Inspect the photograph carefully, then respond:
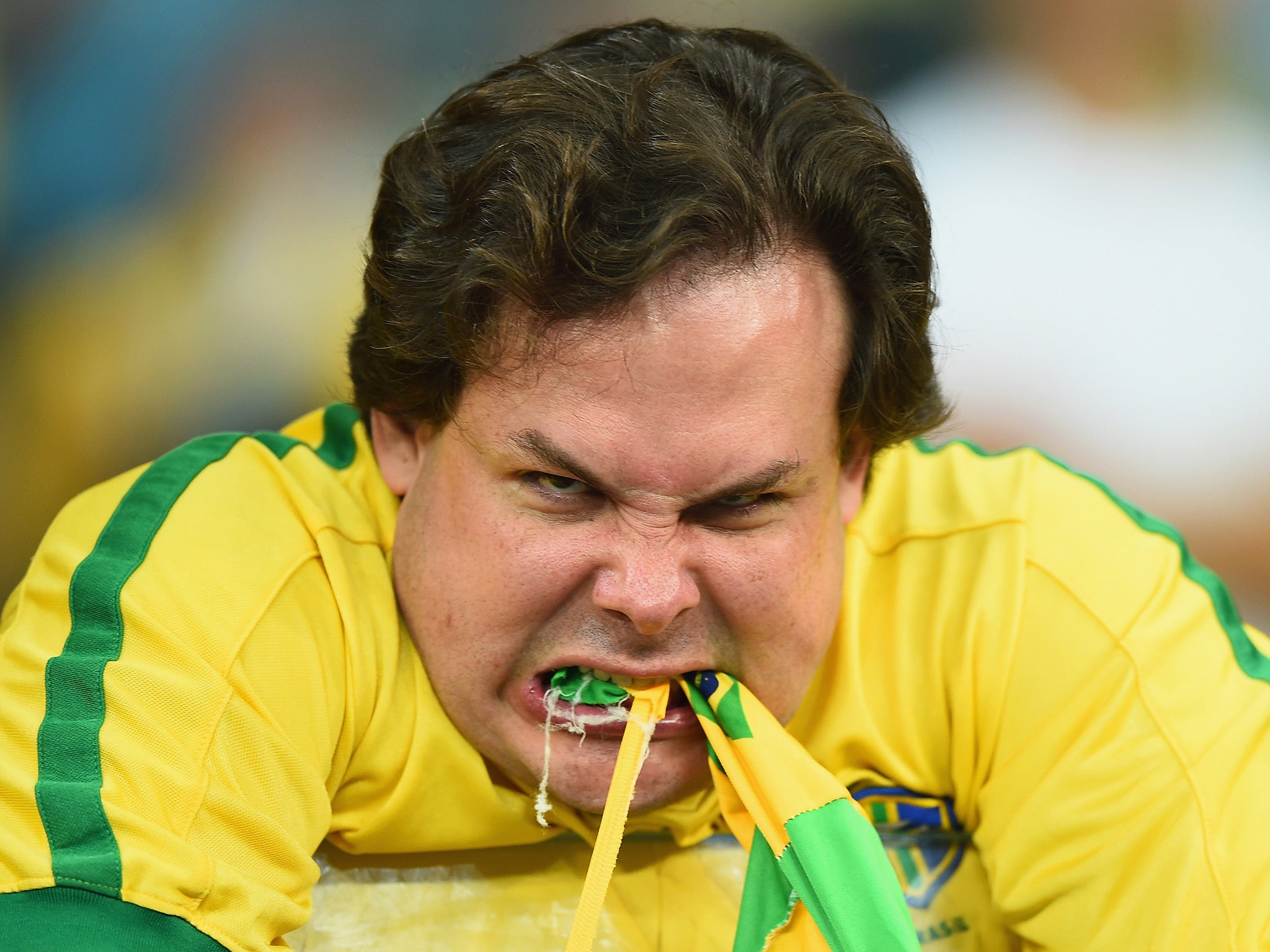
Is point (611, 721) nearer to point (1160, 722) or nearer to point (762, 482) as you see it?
point (762, 482)

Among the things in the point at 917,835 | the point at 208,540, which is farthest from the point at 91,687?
the point at 917,835

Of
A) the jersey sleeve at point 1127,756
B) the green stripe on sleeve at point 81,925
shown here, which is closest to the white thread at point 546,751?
the green stripe on sleeve at point 81,925

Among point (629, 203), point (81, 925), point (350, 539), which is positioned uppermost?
point (629, 203)

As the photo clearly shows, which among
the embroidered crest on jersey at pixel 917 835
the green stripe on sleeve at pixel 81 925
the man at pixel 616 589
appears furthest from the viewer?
the embroidered crest on jersey at pixel 917 835

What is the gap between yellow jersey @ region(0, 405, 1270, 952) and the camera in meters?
0.93

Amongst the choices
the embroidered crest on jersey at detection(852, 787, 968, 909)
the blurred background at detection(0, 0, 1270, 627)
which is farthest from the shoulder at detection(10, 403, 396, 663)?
the blurred background at detection(0, 0, 1270, 627)

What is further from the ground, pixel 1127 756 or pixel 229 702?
pixel 229 702

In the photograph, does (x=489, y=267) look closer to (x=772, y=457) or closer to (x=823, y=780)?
(x=772, y=457)

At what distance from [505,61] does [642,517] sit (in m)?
1.51

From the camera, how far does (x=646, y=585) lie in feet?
3.39

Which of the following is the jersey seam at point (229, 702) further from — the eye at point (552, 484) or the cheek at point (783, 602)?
the cheek at point (783, 602)

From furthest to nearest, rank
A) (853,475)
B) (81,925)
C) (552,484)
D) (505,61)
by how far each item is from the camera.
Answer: (505,61), (853,475), (552,484), (81,925)

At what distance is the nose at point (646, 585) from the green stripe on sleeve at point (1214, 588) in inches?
20.6

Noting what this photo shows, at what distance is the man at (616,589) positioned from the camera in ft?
3.25
